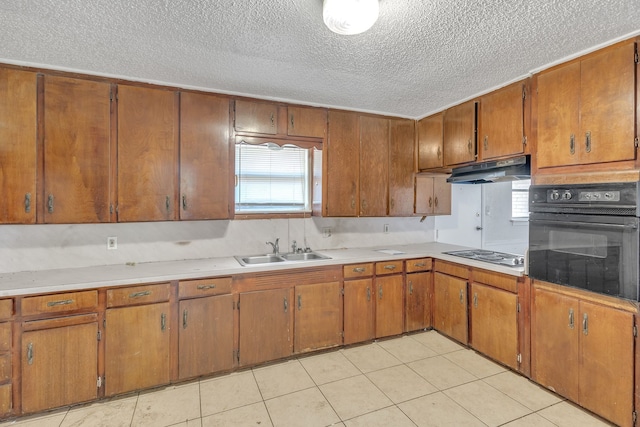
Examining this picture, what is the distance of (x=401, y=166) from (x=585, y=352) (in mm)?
2258

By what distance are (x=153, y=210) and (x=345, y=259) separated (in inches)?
67.6

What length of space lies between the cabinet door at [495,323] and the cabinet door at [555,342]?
6.3 inches

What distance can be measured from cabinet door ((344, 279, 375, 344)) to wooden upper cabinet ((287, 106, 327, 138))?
149cm

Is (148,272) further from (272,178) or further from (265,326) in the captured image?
(272,178)

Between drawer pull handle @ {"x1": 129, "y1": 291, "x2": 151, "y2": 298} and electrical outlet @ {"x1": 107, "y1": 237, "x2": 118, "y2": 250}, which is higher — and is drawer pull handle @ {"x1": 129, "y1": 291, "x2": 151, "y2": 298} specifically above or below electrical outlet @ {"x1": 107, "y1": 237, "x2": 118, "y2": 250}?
below

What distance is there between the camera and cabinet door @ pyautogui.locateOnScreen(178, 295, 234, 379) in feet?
7.98

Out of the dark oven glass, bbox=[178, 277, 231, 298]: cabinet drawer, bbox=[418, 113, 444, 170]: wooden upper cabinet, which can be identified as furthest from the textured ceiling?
bbox=[178, 277, 231, 298]: cabinet drawer

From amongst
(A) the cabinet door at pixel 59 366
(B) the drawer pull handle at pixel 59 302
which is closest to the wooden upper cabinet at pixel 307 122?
(B) the drawer pull handle at pixel 59 302

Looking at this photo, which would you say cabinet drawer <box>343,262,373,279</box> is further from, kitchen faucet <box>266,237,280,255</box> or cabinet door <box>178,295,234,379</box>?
cabinet door <box>178,295,234,379</box>

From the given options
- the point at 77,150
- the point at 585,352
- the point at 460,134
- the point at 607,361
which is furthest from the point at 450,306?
the point at 77,150

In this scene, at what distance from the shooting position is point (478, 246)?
4281 millimetres

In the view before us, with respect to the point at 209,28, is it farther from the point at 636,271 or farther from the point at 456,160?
the point at 636,271

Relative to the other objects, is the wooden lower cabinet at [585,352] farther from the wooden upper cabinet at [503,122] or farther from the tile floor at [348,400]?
the wooden upper cabinet at [503,122]

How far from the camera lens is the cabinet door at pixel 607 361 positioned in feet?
6.15
